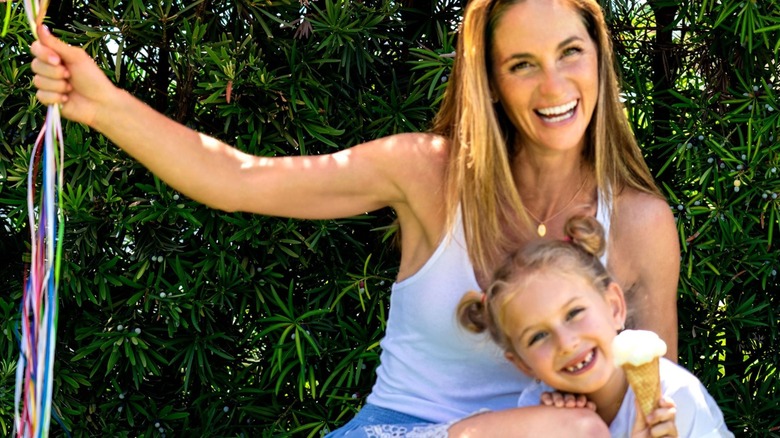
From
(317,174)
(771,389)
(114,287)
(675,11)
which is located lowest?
(771,389)

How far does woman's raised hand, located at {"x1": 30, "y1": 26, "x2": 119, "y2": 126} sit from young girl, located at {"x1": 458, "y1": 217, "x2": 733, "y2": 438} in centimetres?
87

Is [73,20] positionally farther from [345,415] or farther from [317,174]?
[345,415]

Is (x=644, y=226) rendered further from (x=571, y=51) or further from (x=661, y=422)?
(x=661, y=422)

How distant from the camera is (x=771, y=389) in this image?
10.8 ft

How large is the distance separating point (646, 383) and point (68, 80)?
1204mm

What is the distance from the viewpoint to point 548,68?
8.57 feet

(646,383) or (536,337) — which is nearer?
(646,383)

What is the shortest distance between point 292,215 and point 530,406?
2.14ft

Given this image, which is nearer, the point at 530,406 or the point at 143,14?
the point at 530,406

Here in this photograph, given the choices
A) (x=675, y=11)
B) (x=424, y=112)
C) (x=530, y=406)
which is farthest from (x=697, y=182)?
(x=530, y=406)

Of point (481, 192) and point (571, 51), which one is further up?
point (571, 51)

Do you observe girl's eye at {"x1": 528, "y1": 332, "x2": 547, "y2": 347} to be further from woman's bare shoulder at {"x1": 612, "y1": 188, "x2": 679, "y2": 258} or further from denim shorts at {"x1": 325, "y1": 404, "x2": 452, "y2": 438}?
woman's bare shoulder at {"x1": 612, "y1": 188, "x2": 679, "y2": 258}

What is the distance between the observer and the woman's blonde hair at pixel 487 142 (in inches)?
105

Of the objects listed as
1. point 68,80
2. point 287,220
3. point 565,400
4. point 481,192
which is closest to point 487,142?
point 481,192
